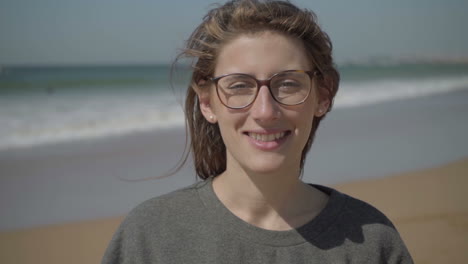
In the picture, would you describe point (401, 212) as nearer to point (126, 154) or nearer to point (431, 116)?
point (126, 154)

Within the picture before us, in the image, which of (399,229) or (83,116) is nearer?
(399,229)

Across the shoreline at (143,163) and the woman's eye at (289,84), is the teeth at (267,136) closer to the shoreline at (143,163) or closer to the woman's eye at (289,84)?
the woman's eye at (289,84)

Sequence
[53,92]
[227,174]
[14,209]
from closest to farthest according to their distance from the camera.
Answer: [227,174]
[14,209]
[53,92]

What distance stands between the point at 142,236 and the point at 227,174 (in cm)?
45

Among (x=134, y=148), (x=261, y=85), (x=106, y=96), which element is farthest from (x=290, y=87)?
(x=106, y=96)

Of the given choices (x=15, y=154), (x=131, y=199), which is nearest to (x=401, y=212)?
(x=131, y=199)

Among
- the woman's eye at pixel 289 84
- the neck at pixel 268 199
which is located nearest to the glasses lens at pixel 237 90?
the woman's eye at pixel 289 84

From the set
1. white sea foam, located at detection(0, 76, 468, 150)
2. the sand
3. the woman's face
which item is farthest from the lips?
white sea foam, located at detection(0, 76, 468, 150)

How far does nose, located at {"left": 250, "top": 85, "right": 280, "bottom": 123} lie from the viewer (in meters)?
1.98

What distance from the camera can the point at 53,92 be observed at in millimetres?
22359

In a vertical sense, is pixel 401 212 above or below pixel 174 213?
below

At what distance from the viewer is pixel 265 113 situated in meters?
1.99

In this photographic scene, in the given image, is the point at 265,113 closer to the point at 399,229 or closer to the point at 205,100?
the point at 205,100

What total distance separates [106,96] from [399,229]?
17237mm
